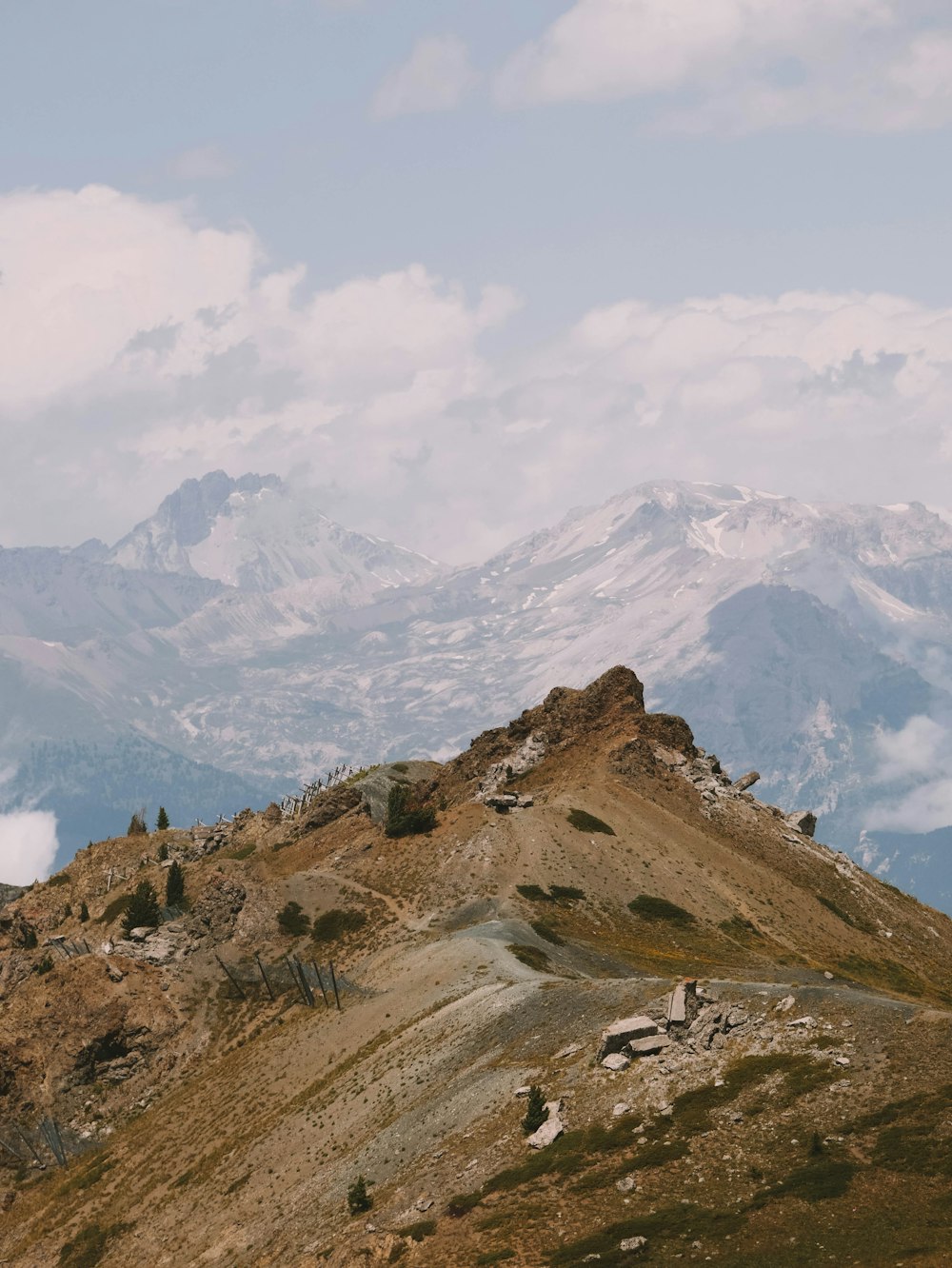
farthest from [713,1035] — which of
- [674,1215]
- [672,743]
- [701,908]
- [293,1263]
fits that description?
[672,743]

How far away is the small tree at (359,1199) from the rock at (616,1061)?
43.4ft


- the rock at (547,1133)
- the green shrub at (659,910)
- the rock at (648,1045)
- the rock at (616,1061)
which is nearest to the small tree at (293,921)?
the green shrub at (659,910)

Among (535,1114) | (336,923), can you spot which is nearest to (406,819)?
(336,923)

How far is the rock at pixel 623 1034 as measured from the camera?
188 ft

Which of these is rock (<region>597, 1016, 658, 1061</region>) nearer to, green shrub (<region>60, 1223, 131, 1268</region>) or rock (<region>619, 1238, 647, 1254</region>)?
rock (<region>619, 1238, 647, 1254</region>)

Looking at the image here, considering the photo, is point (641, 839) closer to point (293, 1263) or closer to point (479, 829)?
point (479, 829)

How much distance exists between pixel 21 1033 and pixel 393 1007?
35881mm

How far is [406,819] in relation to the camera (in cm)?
13125

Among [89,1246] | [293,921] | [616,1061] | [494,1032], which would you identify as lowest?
[89,1246]

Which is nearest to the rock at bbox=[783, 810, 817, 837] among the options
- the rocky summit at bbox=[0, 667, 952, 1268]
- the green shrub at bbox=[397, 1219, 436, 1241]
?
the rocky summit at bbox=[0, 667, 952, 1268]

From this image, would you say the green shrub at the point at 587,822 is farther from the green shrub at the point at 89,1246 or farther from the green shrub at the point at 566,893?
the green shrub at the point at 89,1246

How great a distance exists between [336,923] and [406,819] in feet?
67.7

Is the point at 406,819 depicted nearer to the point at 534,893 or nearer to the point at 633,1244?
the point at 534,893

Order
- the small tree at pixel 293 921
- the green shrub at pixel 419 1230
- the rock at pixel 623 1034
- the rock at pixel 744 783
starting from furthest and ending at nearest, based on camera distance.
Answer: the rock at pixel 744 783, the small tree at pixel 293 921, the rock at pixel 623 1034, the green shrub at pixel 419 1230
